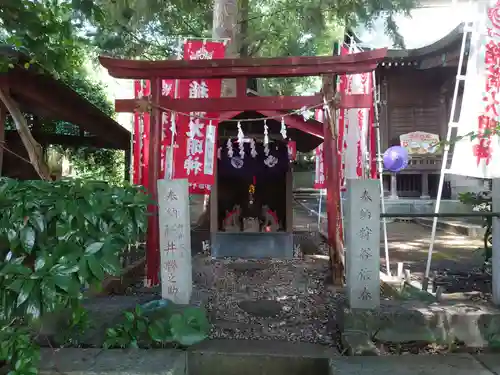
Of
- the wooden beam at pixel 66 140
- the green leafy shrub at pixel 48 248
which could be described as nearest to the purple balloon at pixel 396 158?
the wooden beam at pixel 66 140

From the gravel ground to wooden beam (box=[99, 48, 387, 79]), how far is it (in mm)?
3128

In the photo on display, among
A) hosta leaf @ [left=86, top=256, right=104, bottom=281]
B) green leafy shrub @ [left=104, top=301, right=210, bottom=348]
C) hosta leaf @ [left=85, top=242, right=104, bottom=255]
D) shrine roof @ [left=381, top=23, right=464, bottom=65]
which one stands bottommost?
green leafy shrub @ [left=104, top=301, right=210, bottom=348]

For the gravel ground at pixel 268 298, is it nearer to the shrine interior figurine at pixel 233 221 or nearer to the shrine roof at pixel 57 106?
the shrine interior figurine at pixel 233 221

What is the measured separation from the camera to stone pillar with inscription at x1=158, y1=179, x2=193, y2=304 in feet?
14.1

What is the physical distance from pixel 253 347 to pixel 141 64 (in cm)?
412

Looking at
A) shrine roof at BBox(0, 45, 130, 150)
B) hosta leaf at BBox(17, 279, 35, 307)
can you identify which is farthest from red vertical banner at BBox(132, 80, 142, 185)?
hosta leaf at BBox(17, 279, 35, 307)

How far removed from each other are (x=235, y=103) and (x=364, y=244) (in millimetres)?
2935

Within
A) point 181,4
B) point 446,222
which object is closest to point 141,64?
point 181,4

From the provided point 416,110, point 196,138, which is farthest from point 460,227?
point 196,138

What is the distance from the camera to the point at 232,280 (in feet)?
22.5

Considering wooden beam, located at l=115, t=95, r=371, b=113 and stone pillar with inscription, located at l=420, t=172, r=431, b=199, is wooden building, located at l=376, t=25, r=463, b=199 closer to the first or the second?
stone pillar with inscription, located at l=420, t=172, r=431, b=199

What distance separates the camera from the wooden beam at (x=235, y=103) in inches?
230

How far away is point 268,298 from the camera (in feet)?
19.1

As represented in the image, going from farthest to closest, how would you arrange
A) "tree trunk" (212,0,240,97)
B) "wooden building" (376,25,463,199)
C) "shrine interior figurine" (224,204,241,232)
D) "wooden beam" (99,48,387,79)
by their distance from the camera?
"wooden building" (376,25,463,199), "tree trunk" (212,0,240,97), "shrine interior figurine" (224,204,241,232), "wooden beam" (99,48,387,79)
